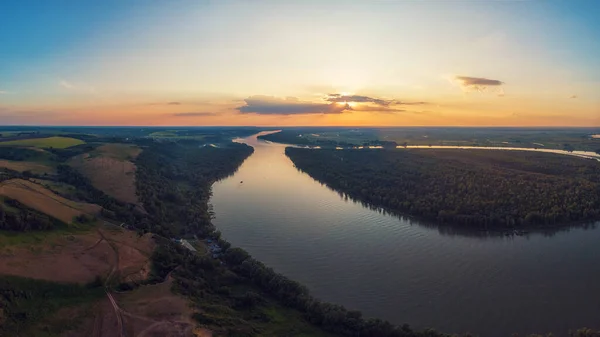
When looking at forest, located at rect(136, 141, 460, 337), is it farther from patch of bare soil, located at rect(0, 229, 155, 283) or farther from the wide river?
the wide river

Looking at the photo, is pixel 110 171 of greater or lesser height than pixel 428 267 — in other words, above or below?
above

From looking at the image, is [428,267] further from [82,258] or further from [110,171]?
[110,171]

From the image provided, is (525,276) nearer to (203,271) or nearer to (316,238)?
(316,238)

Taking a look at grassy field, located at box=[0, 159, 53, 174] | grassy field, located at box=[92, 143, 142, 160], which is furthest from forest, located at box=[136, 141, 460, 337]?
grassy field, located at box=[92, 143, 142, 160]

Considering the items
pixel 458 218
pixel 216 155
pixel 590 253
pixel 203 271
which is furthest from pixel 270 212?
pixel 216 155

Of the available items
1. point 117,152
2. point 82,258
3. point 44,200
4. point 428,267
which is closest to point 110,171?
point 117,152

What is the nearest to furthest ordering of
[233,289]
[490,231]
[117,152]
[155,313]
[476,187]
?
1. [155,313]
2. [233,289]
3. [490,231]
4. [476,187]
5. [117,152]

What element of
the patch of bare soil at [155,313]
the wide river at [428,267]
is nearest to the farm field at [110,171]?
the wide river at [428,267]
